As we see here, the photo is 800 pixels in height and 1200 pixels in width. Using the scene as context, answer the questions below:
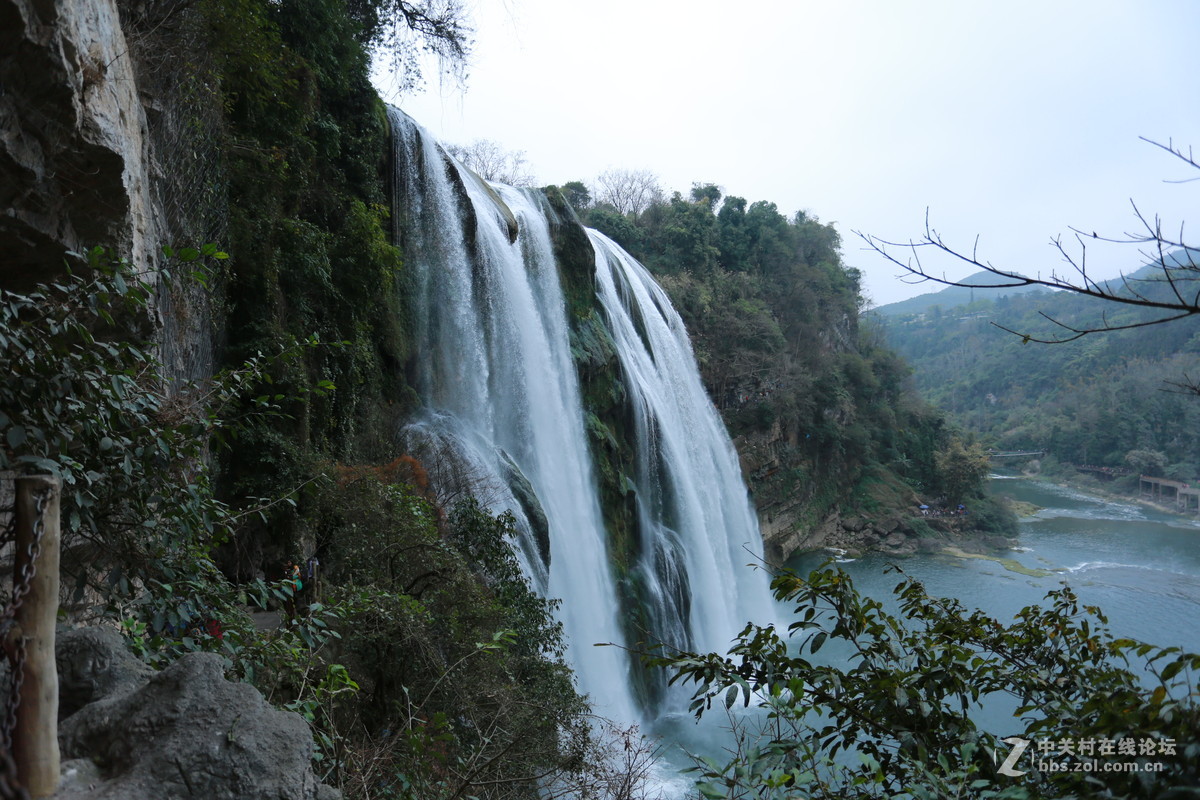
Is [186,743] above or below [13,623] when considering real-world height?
below

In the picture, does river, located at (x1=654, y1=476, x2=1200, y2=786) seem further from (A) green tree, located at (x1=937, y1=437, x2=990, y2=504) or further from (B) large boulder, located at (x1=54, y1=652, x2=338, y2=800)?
(B) large boulder, located at (x1=54, y1=652, x2=338, y2=800)

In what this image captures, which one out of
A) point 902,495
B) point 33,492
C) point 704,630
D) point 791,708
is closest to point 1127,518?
point 902,495

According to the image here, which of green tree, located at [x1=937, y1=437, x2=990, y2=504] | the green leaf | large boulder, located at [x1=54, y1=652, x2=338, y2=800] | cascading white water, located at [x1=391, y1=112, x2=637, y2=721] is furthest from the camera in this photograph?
green tree, located at [x1=937, y1=437, x2=990, y2=504]

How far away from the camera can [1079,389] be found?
4266 cm

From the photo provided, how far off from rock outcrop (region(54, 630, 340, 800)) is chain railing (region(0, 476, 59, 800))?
1.41 feet

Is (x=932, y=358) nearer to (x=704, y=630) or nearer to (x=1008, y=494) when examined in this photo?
(x=1008, y=494)

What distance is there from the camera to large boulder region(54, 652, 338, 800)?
2.02m

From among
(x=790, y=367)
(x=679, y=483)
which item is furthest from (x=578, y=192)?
(x=679, y=483)

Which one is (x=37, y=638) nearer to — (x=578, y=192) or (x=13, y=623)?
(x=13, y=623)

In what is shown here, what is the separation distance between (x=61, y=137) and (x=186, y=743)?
280cm

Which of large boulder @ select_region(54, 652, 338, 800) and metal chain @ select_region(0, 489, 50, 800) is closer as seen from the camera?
metal chain @ select_region(0, 489, 50, 800)

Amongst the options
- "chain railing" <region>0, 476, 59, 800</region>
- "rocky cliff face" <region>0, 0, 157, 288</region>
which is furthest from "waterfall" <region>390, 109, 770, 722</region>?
"chain railing" <region>0, 476, 59, 800</region>

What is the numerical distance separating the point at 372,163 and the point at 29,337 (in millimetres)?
8536

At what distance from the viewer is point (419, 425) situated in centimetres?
954
